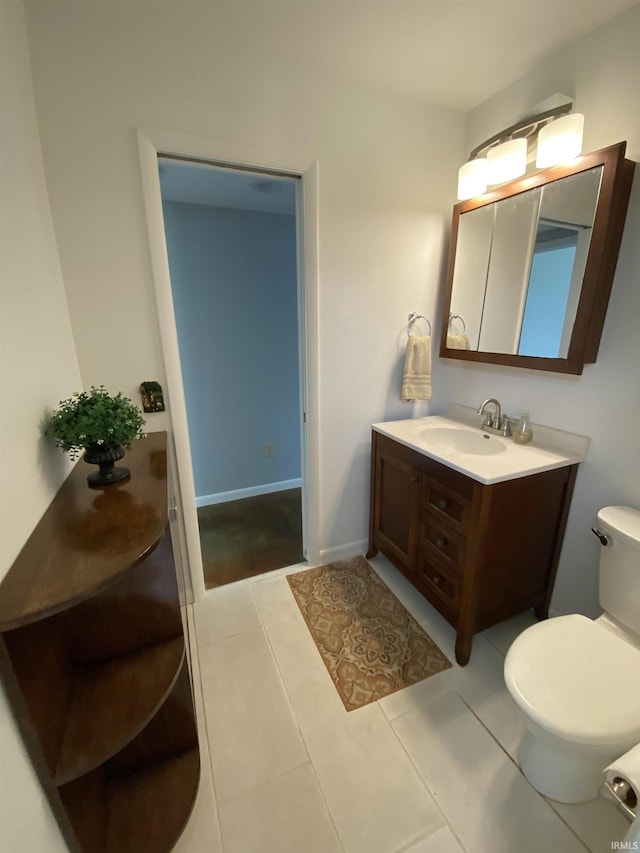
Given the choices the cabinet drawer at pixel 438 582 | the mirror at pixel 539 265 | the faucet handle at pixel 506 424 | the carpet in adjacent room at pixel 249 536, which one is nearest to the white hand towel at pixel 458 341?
the mirror at pixel 539 265

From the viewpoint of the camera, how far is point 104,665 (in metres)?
0.97

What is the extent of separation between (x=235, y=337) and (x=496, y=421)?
6.16 ft

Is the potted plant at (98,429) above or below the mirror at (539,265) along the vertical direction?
below

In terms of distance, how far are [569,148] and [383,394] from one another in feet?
4.07

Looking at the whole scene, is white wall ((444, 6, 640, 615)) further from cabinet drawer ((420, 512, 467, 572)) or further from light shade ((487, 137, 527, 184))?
cabinet drawer ((420, 512, 467, 572))

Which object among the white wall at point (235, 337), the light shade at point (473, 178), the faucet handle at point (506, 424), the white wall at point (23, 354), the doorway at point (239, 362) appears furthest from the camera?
the white wall at point (235, 337)

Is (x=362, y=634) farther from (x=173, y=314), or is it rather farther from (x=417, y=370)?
(x=173, y=314)

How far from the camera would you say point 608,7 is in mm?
1181

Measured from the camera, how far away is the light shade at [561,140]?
1288 mm

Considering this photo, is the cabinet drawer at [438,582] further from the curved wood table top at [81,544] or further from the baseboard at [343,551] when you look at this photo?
the curved wood table top at [81,544]

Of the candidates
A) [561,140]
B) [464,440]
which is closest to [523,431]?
[464,440]

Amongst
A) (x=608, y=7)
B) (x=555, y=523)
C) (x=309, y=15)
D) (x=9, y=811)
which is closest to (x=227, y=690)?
(x=9, y=811)

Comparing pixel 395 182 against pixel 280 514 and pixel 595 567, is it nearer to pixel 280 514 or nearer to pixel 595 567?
pixel 595 567

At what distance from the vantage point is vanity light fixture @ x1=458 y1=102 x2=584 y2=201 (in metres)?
1.30
